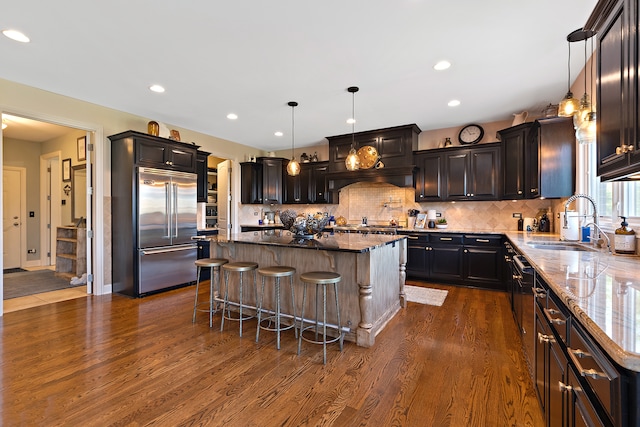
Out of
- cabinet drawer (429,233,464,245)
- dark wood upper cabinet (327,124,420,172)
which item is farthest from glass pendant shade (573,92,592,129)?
dark wood upper cabinet (327,124,420,172)

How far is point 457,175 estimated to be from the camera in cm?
507

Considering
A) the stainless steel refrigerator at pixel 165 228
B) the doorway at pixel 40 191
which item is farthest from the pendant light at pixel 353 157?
the doorway at pixel 40 191

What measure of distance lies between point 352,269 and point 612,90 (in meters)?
2.16

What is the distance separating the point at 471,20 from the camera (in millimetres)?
2414

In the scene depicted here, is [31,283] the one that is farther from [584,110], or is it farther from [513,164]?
[513,164]

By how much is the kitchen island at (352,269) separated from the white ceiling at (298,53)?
1.83 metres

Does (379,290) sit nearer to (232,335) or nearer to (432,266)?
(232,335)

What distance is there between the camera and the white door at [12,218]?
6.19m

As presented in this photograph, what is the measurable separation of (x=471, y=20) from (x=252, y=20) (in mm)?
1753

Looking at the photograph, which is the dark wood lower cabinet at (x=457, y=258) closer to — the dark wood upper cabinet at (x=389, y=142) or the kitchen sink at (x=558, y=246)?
the dark wood upper cabinet at (x=389, y=142)

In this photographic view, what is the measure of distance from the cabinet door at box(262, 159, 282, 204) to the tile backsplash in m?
0.57

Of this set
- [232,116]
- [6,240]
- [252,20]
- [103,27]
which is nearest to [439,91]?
[252,20]

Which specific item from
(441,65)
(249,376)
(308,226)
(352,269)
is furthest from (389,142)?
(249,376)

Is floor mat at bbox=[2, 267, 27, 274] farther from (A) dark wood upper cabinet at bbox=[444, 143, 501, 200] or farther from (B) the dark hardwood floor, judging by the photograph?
(A) dark wood upper cabinet at bbox=[444, 143, 501, 200]
